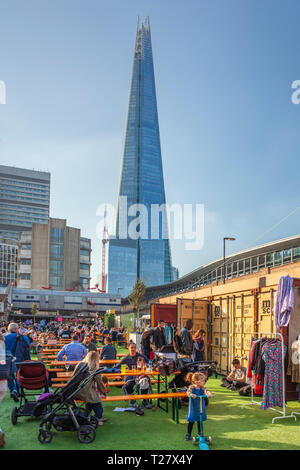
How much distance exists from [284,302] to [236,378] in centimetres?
359

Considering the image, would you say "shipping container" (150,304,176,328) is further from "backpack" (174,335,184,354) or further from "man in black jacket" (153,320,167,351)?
"backpack" (174,335,184,354)

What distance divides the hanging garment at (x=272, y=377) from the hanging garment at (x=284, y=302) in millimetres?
762

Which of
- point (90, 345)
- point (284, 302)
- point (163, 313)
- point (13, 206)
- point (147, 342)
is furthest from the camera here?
point (13, 206)

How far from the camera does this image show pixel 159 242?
6299 inches

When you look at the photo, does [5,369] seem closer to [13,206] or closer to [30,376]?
[30,376]

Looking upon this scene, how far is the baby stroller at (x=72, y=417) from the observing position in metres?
6.67

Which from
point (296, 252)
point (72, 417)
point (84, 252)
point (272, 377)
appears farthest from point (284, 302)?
point (84, 252)

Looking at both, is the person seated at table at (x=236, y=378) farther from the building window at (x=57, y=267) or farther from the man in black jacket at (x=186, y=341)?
the building window at (x=57, y=267)

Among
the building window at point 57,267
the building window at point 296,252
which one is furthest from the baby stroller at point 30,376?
the building window at point 57,267

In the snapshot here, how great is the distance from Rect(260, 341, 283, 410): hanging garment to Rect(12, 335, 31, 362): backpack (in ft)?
18.7

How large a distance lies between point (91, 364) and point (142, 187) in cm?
14842

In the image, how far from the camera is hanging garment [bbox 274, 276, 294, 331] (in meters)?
9.23

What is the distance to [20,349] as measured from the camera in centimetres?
1030

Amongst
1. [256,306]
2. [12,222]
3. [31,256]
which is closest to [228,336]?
[256,306]
